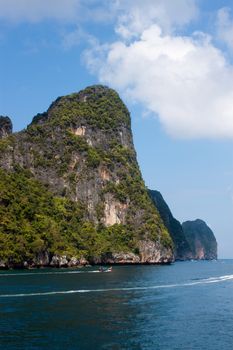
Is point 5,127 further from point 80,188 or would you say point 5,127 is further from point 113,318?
point 113,318

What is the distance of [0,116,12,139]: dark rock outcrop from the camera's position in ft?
495

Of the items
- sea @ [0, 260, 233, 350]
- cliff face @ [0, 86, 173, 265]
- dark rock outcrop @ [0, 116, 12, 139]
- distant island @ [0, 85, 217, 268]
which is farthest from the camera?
dark rock outcrop @ [0, 116, 12, 139]

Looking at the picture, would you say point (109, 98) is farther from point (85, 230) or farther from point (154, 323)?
point (154, 323)

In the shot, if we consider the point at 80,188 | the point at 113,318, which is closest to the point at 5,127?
the point at 80,188

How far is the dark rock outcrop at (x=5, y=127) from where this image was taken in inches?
5940

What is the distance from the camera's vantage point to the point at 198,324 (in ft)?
121

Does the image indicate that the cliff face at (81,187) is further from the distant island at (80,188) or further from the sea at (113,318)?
the sea at (113,318)

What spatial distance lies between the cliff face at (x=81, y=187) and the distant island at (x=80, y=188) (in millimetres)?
231

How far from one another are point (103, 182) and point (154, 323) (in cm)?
11702

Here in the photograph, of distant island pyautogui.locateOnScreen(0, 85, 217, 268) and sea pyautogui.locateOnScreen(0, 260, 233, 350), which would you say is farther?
distant island pyautogui.locateOnScreen(0, 85, 217, 268)

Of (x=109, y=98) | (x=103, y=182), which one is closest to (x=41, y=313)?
(x=103, y=182)

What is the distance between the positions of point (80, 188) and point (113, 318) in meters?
111

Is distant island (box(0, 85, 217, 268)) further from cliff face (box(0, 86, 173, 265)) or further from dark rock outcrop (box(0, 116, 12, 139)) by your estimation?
cliff face (box(0, 86, 173, 265))

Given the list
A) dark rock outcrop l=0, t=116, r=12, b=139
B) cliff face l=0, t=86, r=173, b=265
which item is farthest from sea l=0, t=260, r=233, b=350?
dark rock outcrop l=0, t=116, r=12, b=139
